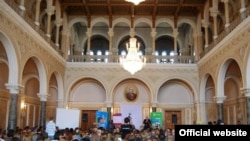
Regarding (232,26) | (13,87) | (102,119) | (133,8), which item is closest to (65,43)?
(133,8)

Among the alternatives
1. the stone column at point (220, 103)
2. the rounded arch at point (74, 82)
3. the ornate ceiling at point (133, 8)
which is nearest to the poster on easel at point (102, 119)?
the rounded arch at point (74, 82)

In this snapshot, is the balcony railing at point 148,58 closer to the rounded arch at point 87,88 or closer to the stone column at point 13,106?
the rounded arch at point 87,88

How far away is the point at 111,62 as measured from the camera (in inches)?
714

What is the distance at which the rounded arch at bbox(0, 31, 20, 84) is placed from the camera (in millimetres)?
10180

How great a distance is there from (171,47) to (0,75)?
40.1 ft

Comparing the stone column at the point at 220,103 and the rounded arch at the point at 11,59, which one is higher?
the rounded arch at the point at 11,59

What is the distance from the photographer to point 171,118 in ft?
62.1

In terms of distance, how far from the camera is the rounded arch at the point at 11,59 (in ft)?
33.4

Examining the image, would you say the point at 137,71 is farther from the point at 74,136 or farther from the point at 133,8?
the point at 74,136

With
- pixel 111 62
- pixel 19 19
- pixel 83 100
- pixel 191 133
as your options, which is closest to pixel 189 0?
pixel 111 62

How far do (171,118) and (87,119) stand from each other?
17.1 ft

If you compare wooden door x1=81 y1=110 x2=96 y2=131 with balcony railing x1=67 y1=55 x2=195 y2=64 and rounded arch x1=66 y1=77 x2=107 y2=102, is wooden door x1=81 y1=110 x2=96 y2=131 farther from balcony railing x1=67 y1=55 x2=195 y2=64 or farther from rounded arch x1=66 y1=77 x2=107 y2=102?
balcony railing x1=67 y1=55 x2=195 y2=64

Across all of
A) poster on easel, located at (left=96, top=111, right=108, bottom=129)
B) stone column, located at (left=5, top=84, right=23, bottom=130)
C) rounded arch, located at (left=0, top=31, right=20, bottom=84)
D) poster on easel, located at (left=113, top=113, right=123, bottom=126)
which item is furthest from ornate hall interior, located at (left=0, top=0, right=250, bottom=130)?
rounded arch, located at (left=0, top=31, right=20, bottom=84)

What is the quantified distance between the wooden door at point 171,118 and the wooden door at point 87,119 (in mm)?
4542
